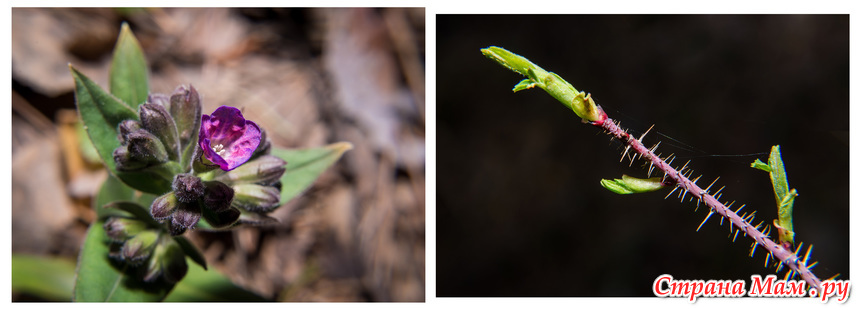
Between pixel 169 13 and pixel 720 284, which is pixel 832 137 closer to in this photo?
pixel 720 284

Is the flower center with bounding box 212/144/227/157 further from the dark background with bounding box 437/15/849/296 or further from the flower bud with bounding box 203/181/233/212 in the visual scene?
the dark background with bounding box 437/15/849/296

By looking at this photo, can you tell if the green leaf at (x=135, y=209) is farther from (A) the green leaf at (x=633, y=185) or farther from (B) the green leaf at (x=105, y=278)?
(A) the green leaf at (x=633, y=185)

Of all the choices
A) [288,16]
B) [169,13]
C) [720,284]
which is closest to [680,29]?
[720,284]

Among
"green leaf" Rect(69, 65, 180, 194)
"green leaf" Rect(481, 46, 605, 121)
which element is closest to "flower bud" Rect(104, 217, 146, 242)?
"green leaf" Rect(69, 65, 180, 194)

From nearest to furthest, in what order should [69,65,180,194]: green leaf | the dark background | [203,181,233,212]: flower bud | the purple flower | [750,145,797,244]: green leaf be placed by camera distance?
[750,145,797,244]: green leaf, the purple flower, [203,181,233,212]: flower bud, [69,65,180,194]: green leaf, the dark background

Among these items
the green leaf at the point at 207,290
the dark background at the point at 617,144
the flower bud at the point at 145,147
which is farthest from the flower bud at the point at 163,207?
the dark background at the point at 617,144

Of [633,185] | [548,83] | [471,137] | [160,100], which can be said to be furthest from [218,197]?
[471,137]
